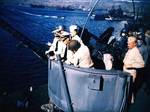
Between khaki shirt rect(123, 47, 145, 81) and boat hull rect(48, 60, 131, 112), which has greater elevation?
khaki shirt rect(123, 47, 145, 81)

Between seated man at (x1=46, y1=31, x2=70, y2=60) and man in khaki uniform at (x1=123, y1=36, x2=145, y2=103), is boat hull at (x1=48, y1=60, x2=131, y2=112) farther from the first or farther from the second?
seated man at (x1=46, y1=31, x2=70, y2=60)

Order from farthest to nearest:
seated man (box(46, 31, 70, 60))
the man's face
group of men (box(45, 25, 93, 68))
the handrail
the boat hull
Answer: seated man (box(46, 31, 70, 60)) < the handrail < group of men (box(45, 25, 93, 68)) < the man's face < the boat hull

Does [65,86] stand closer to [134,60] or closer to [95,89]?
[95,89]

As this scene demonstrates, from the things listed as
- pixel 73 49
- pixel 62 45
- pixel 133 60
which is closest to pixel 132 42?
pixel 133 60

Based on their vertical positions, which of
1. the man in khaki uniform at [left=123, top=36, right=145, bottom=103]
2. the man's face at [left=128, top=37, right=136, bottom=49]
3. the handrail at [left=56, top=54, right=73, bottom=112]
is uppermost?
the man's face at [left=128, top=37, right=136, bottom=49]

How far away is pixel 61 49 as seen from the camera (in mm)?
7797

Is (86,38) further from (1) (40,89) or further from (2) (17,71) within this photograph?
(2) (17,71)

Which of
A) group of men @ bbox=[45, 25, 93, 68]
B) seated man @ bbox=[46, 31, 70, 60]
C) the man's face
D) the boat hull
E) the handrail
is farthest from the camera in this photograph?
seated man @ bbox=[46, 31, 70, 60]

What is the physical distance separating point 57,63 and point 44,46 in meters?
3.01

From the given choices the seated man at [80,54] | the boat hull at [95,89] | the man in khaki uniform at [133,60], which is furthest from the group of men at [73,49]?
the man in khaki uniform at [133,60]

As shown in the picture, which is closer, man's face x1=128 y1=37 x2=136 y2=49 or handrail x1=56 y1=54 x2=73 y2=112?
man's face x1=128 y1=37 x2=136 y2=49

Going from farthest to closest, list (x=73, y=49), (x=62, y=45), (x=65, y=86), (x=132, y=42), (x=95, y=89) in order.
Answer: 1. (x=62, y=45)
2. (x=65, y=86)
3. (x=73, y=49)
4. (x=132, y=42)
5. (x=95, y=89)

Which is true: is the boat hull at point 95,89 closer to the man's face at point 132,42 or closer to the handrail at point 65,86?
the handrail at point 65,86

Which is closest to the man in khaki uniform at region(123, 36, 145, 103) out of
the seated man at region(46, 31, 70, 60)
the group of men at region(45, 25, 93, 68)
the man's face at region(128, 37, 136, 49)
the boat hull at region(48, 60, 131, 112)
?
the man's face at region(128, 37, 136, 49)
